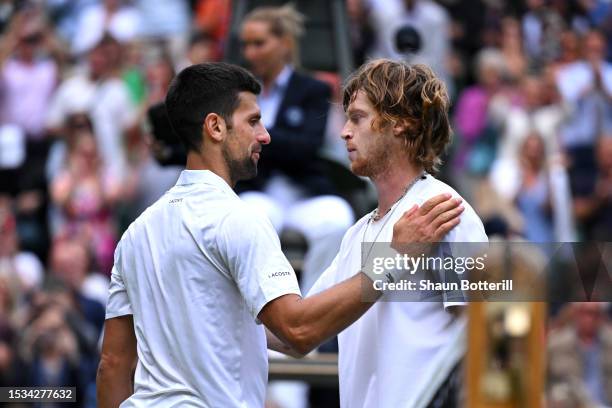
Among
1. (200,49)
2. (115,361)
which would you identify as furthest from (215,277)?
(200,49)

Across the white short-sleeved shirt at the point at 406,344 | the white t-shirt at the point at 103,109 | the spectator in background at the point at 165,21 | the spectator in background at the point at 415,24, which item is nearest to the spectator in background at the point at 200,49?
the spectator in background at the point at 165,21

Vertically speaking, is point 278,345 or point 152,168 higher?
point 152,168

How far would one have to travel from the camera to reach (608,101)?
39.6ft

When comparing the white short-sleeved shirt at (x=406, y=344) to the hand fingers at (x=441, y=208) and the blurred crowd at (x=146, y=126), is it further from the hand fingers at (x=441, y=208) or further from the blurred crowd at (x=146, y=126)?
the blurred crowd at (x=146, y=126)

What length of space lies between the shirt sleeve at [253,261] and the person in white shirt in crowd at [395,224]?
1.18 feet

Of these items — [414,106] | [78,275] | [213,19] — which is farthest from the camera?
[213,19]

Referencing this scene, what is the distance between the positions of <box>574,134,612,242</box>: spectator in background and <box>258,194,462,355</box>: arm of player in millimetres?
6470

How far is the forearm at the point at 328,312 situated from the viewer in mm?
5262

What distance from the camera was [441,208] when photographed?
208 inches

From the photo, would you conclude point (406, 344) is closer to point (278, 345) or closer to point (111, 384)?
point (278, 345)

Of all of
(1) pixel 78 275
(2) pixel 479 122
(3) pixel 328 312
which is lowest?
(3) pixel 328 312

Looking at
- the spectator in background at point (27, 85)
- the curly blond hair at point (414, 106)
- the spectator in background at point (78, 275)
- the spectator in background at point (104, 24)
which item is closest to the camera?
the curly blond hair at point (414, 106)

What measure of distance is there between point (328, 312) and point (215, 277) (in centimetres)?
40

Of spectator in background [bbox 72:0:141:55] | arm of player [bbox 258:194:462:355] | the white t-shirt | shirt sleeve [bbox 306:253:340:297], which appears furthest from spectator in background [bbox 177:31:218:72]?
arm of player [bbox 258:194:462:355]
